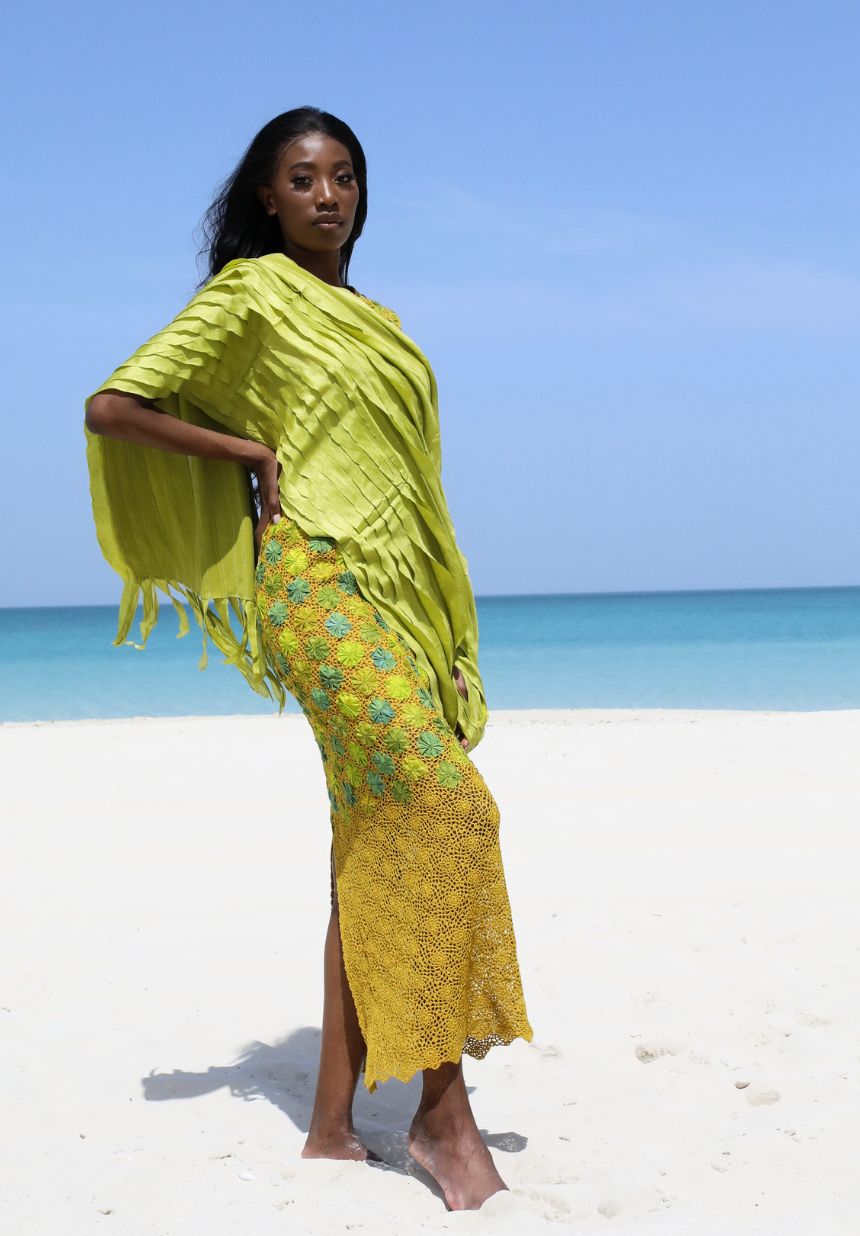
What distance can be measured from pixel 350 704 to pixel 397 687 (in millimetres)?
103

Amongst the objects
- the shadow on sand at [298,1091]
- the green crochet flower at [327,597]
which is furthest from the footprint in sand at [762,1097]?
the green crochet flower at [327,597]

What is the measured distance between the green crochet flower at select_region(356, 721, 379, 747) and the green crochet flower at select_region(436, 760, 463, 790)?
146mm

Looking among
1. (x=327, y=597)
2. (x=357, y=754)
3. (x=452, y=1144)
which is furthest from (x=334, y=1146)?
(x=327, y=597)

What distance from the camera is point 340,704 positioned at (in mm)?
2586

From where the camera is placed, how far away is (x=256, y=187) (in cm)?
293

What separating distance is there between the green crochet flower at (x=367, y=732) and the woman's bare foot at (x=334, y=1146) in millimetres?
947

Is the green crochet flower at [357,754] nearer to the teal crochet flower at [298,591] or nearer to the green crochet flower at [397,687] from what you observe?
the green crochet flower at [397,687]

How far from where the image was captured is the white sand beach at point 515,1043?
263cm

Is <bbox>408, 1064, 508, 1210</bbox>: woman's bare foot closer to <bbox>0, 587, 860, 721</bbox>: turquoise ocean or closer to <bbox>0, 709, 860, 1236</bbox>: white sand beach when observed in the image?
<bbox>0, 709, 860, 1236</bbox>: white sand beach

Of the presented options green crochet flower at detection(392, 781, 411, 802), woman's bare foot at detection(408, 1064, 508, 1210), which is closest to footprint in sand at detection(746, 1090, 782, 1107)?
woman's bare foot at detection(408, 1064, 508, 1210)

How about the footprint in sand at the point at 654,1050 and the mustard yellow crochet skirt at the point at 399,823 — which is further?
the footprint in sand at the point at 654,1050

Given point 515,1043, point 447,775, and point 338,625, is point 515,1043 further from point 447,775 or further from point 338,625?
point 338,625

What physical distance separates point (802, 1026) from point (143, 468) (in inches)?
95.4

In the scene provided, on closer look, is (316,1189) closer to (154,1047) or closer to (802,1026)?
(154,1047)
